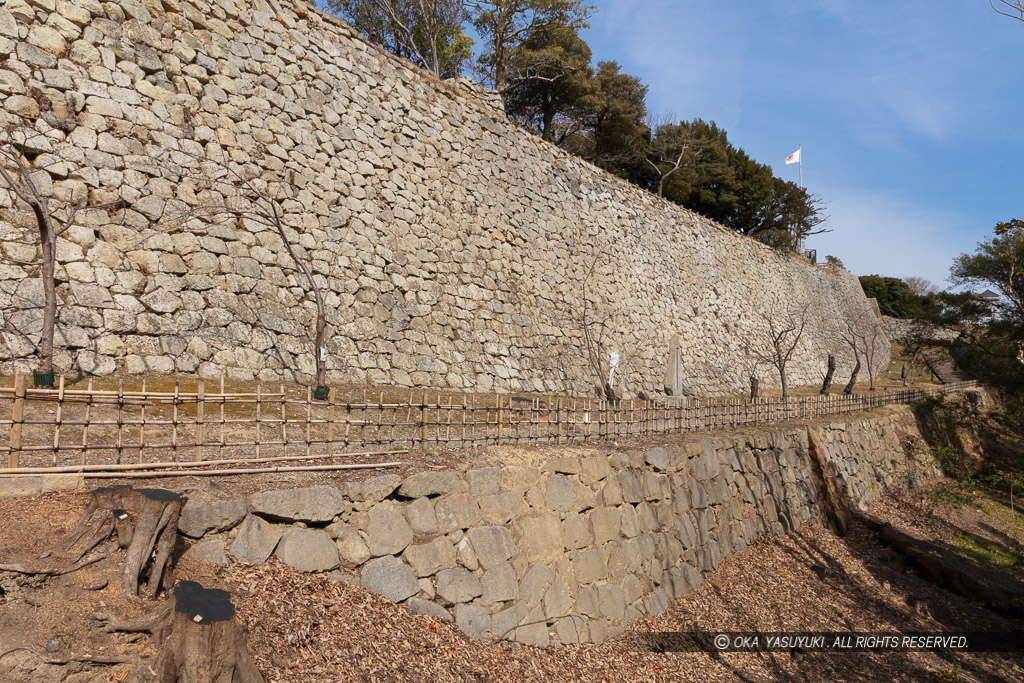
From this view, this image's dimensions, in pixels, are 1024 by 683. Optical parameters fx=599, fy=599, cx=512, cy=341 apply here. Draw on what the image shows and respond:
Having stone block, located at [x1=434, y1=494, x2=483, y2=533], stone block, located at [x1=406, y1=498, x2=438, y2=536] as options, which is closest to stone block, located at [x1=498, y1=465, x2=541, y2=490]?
stone block, located at [x1=434, y1=494, x2=483, y2=533]

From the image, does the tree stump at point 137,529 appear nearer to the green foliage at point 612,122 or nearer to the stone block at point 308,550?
the stone block at point 308,550

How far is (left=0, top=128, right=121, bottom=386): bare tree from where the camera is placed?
24.2ft

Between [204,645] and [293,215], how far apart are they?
9129 mm

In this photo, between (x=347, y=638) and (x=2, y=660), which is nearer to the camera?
(x=2, y=660)

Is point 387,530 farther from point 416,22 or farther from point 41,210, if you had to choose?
point 416,22

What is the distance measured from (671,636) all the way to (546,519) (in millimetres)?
2315

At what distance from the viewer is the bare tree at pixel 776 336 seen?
86.4ft

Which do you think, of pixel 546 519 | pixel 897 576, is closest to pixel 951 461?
pixel 897 576

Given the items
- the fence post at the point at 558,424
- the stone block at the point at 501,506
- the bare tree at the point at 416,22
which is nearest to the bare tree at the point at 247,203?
the fence post at the point at 558,424

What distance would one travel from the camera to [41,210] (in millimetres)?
7305

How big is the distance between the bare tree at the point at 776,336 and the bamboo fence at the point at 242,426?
53.7ft

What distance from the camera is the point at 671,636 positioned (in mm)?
7418

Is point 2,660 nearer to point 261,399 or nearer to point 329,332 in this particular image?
point 261,399

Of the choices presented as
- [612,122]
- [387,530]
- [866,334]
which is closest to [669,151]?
[612,122]
